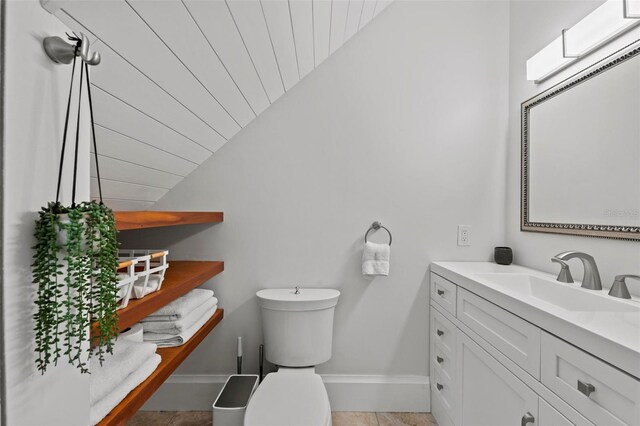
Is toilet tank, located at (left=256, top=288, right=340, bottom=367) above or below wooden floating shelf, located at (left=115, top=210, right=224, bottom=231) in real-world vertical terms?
below

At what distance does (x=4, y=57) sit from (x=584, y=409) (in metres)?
1.43

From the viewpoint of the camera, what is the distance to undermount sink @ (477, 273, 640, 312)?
116cm

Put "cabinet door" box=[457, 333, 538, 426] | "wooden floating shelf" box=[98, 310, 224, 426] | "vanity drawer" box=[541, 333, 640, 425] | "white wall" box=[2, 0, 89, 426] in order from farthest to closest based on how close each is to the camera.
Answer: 1. "cabinet door" box=[457, 333, 538, 426]
2. "wooden floating shelf" box=[98, 310, 224, 426]
3. "vanity drawer" box=[541, 333, 640, 425]
4. "white wall" box=[2, 0, 89, 426]

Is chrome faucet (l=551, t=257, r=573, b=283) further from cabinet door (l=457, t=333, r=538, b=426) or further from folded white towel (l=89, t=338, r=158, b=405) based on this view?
folded white towel (l=89, t=338, r=158, b=405)

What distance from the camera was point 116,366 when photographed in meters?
1.07

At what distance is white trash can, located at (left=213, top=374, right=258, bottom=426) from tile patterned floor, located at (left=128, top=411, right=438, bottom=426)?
0.27 metres

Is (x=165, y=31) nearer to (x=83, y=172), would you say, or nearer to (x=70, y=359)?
(x=83, y=172)

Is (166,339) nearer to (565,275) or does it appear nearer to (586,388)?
(586,388)

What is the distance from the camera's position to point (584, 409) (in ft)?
2.79

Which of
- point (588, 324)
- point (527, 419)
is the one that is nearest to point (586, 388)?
point (588, 324)

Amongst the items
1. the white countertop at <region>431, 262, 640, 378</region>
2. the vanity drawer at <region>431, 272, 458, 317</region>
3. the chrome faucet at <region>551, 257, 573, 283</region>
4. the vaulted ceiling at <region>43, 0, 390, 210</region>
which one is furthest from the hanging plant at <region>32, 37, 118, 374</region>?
the chrome faucet at <region>551, 257, 573, 283</region>

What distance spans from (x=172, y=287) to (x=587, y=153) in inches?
69.9

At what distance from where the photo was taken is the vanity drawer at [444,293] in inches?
65.9

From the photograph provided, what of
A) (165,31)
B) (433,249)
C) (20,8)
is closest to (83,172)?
(20,8)
